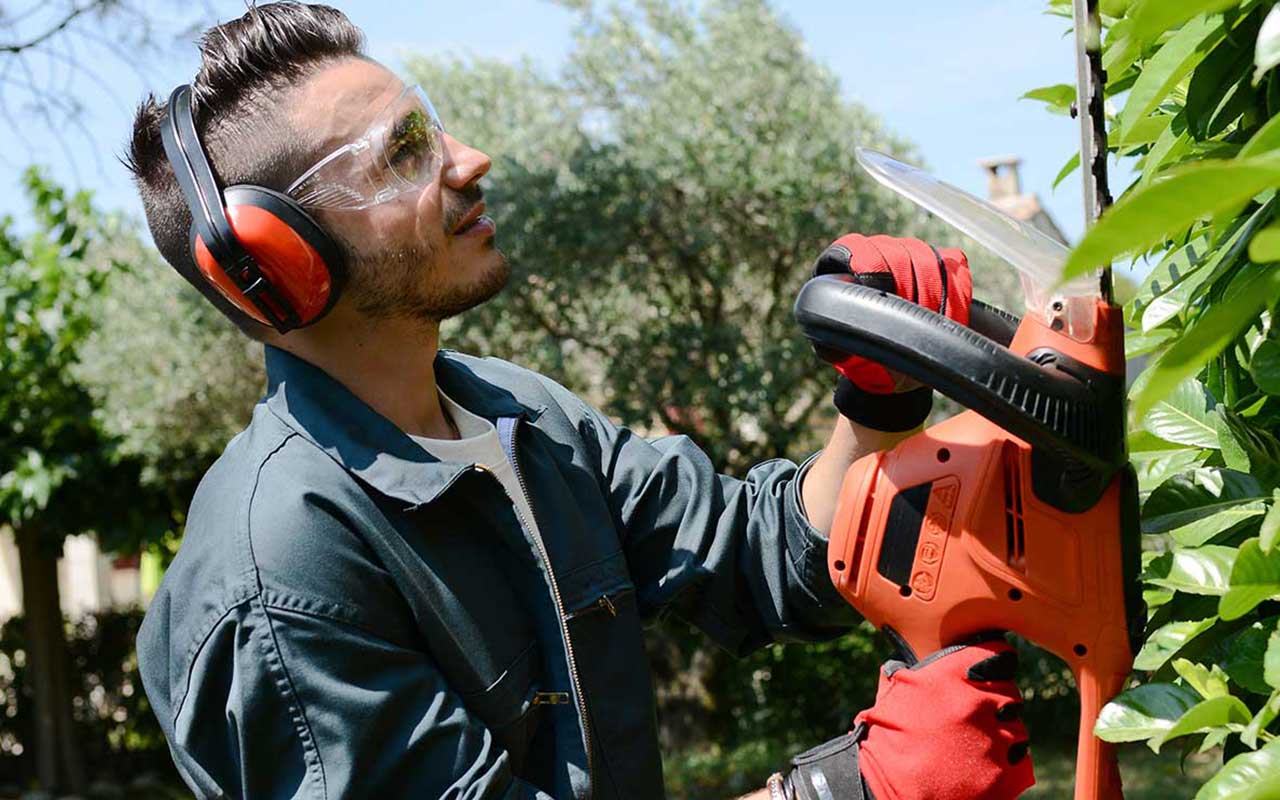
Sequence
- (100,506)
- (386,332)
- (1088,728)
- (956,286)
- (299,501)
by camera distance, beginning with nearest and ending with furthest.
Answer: (1088,728), (956,286), (299,501), (386,332), (100,506)

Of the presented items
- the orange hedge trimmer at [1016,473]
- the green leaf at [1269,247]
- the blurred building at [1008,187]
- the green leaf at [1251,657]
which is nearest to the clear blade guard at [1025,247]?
the orange hedge trimmer at [1016,473]

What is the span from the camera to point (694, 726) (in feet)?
27.7

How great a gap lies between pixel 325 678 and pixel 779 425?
18.1 feet

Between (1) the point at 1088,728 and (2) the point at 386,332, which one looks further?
(2) the point at 386,332

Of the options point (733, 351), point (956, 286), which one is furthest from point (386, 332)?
point (733, 351)

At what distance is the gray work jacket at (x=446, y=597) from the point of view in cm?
166

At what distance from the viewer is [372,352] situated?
2.05 meters

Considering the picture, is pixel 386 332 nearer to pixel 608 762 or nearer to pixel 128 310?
pixel 608 762

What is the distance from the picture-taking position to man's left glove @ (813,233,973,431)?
63.1 inches

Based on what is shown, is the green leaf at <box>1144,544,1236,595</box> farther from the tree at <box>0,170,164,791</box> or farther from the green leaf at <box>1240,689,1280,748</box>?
the tree at <box>0,170,164,791</box>

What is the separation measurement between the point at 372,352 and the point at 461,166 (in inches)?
12.8

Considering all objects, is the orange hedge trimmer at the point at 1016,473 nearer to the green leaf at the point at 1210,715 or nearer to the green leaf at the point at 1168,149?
the green leaf at the point at 1168,149

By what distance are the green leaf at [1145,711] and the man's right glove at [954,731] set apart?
0.27m

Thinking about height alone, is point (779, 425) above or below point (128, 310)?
below
